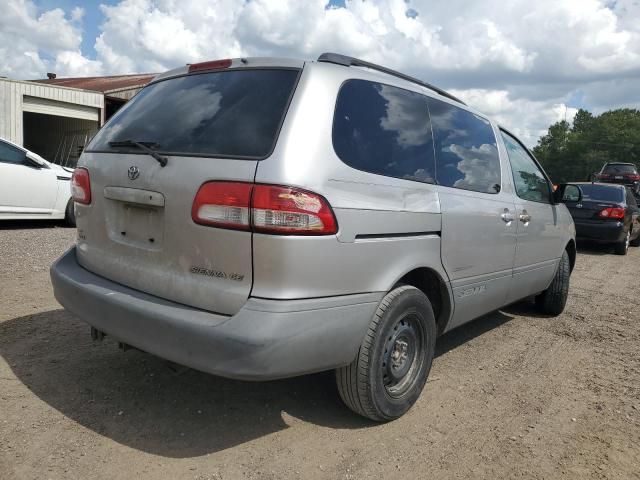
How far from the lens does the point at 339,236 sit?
236 centimetres

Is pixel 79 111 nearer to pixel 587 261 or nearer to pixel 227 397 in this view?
pixel 587 261

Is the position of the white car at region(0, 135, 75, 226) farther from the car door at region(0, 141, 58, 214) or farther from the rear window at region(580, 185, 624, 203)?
the rear window at region(580, 185, 624, 203)

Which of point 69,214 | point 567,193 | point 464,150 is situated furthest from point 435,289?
point 69,214

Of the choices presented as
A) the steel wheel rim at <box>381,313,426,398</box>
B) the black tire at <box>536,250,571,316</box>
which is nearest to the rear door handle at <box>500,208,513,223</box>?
the steel wheel rim at <box>381,313,426,398</box>

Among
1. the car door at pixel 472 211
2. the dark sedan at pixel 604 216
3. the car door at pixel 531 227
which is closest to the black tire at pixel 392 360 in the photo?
the car door at pixel 472 211

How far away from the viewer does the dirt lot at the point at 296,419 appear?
2.46 m

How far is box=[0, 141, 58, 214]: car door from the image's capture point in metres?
8.23

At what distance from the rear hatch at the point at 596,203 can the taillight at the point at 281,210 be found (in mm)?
9371

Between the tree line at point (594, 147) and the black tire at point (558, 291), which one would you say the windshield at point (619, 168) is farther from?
the tree line at point (594, 147)

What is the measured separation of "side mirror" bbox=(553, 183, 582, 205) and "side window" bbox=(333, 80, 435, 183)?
2.40m

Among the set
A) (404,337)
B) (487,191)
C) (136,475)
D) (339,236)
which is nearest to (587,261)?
(487,191)

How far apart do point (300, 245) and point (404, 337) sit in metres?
1.06

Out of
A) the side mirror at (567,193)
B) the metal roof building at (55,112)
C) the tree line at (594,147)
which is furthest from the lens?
the tree line at (594,147)

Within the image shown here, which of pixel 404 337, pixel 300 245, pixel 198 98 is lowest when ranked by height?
pixel 404 337
